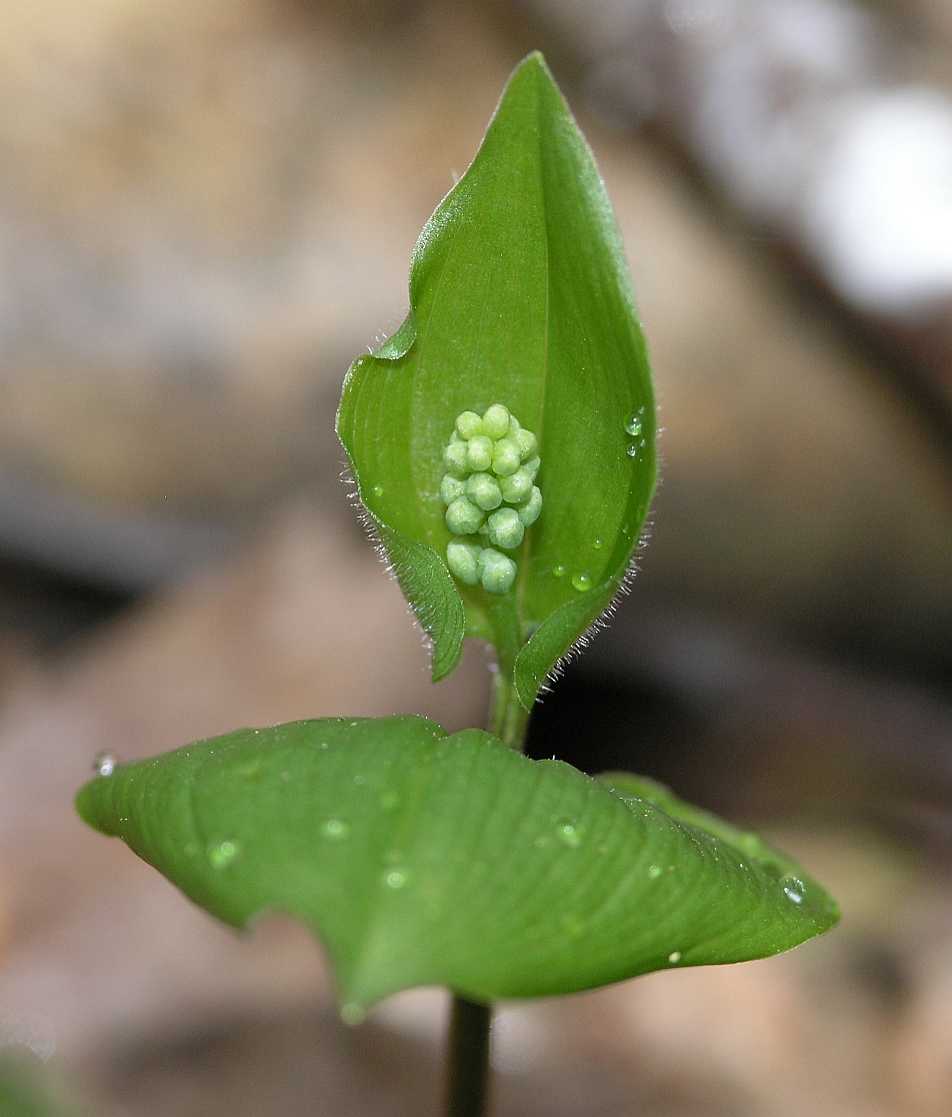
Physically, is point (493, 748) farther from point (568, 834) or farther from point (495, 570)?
point (495, 570)

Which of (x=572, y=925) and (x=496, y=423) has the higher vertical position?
(x=496, y=423)

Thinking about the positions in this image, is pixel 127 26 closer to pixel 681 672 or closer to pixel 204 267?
pixel 204 267

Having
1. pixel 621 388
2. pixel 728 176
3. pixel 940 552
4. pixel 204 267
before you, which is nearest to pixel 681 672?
pixel 940 552

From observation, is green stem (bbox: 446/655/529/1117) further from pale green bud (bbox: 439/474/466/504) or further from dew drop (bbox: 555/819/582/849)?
dew drop (bbox: 555/819/582/849)

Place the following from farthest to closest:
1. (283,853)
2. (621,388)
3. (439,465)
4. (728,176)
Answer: (728,176)
(439,465)
(621,388)
(283,853)

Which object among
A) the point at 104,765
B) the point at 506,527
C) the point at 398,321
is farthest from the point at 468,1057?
the point at 398,321

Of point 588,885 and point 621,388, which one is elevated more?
point 621,388

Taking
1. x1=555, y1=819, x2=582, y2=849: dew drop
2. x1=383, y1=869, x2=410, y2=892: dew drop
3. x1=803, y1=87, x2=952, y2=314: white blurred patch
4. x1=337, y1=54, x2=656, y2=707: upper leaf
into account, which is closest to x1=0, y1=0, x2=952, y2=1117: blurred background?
x1=803, y1=87, x2=952, y2=314: white blurred patch

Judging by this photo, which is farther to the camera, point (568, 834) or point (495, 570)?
point (495, 570)
